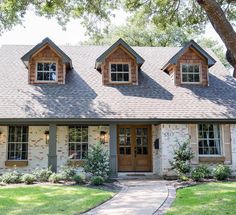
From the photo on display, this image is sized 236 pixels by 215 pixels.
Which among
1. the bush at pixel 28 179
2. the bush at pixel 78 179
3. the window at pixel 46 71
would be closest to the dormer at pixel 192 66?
the window at pixel 46 71

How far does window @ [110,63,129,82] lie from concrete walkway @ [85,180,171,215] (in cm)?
580

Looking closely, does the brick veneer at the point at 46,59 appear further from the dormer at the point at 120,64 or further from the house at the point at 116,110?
the dormer at the point at 120,64

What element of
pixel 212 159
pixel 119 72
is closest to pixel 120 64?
pixel 119 72

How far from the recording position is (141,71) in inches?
701

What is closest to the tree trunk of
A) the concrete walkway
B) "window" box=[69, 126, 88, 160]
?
the concrete walkway

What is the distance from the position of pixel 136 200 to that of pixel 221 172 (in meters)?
5.38

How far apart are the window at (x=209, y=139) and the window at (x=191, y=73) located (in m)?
2.73

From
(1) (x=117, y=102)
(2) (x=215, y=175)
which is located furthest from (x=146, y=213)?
(1) (x=117, y=102)

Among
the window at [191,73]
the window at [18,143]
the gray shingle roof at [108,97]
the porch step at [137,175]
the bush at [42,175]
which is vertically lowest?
the porch step at [137,175]

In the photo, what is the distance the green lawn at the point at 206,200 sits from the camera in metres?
7.79

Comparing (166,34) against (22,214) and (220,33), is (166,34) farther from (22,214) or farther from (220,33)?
(22,214)

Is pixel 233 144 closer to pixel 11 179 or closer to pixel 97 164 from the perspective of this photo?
pixel 97 164

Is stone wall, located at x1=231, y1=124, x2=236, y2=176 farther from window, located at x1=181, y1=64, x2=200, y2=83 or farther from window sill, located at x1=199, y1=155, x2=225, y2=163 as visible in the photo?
window, located at x1=181, y1=64, x2=200, y2=83

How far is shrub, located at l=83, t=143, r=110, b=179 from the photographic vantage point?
13.2m
